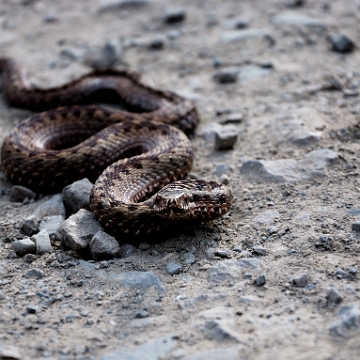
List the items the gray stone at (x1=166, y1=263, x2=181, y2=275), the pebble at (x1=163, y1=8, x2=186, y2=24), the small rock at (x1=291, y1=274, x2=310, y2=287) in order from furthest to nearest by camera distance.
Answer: the pebble at (x1=163, y1=8, x2=186, y2=24) < the gray stone at (x1=166, y1=263, x2=181, y2=275) < the small rock at (x1=291, y1=274, x2=310, y2=287)

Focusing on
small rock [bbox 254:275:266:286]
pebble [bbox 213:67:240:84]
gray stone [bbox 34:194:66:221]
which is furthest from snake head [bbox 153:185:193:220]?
pebble [bbox 213:67:240:84]

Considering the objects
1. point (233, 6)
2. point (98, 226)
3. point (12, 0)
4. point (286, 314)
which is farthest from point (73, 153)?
point (12, 0)

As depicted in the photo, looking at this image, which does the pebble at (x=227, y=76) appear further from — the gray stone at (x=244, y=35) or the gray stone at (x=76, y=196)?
the gray stone at (x=76, y=196)

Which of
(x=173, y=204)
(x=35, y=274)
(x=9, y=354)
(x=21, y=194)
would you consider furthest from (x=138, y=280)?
(x=21, y=194)

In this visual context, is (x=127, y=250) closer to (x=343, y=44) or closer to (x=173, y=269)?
(x=173, y=269)

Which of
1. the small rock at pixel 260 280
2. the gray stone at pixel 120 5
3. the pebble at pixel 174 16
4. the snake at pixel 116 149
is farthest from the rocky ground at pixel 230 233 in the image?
the gray stone at pixel 120 5

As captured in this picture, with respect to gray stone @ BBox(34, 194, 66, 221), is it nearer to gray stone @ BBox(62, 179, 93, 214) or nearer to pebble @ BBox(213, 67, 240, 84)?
gray stone @ BBox(62, 179, 93, 214)
